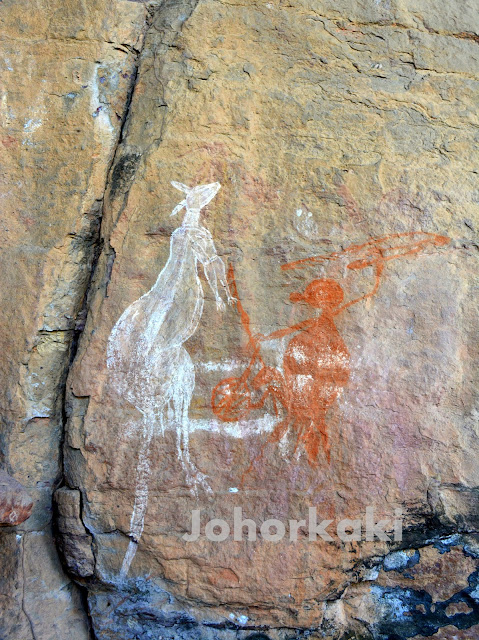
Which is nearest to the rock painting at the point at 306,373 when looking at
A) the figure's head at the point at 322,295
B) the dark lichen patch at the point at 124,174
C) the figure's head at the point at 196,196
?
the figure's head at the point at 322,295

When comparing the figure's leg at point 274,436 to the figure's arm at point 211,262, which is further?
the figure's arm at point 211,262

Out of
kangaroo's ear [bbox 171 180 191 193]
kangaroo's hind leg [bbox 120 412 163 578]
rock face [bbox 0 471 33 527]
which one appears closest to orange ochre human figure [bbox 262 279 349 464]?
kangaroo's hind leg [bbox 120 412 163 578]

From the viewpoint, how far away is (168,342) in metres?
2.43

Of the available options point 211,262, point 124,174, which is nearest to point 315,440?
point 211,262

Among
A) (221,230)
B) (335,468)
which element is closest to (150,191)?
(221,230)

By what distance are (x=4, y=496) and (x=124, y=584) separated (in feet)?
2.04

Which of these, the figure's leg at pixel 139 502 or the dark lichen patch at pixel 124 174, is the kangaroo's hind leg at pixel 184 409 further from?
the dark lichen patch at pixel 124 174

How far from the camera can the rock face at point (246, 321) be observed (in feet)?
7.61

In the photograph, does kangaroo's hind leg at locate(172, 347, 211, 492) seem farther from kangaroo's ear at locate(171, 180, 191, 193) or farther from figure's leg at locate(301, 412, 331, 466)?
kangaroo's ear at locate(171, 180, 191, 193)

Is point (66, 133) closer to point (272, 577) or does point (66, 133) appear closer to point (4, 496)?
point (4, 496)

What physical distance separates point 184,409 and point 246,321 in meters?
0.46

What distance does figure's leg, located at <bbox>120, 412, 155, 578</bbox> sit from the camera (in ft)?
7.55

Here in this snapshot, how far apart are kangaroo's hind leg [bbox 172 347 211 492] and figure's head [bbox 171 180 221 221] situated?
0.61 m

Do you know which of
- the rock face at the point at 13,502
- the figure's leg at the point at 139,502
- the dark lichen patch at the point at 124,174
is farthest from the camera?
the dark lichen patch at the point at 124,174
